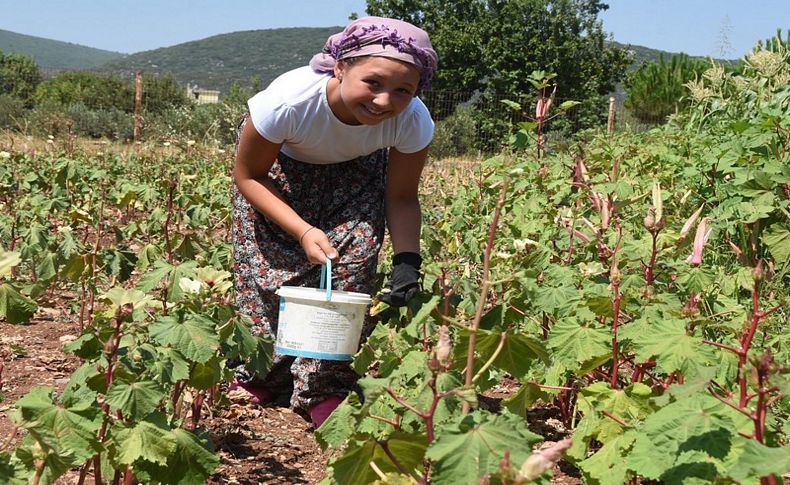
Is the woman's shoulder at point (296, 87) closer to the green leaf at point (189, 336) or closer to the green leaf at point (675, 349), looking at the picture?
the green leaf at point (189, 336)

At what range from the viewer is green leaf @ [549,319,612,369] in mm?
1895

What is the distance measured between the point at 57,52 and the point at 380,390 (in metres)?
217

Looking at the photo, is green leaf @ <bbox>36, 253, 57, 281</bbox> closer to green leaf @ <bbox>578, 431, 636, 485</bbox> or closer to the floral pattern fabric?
the floral pattern fabric

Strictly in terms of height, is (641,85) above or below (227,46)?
below

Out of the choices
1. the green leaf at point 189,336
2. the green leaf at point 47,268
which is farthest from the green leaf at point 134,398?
the green leaf at point 47,268

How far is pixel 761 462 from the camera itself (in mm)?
1043

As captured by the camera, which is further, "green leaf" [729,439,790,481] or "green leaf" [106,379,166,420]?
"green leaf" [106,379,166,420]

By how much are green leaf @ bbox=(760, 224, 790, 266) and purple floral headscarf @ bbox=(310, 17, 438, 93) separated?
5.66 ft

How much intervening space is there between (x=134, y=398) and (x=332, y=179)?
153cm

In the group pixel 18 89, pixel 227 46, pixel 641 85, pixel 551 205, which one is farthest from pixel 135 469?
pixel 227 46

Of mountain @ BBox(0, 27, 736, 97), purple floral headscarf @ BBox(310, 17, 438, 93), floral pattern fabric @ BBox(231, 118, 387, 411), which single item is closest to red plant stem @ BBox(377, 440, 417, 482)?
purple floral headscarf @ BBox(310, 17, 438, 93)

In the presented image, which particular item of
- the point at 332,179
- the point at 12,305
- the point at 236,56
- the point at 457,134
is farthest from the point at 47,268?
the point at 236,56

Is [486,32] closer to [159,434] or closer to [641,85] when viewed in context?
[641,85]

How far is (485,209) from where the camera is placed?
16.1 feet
